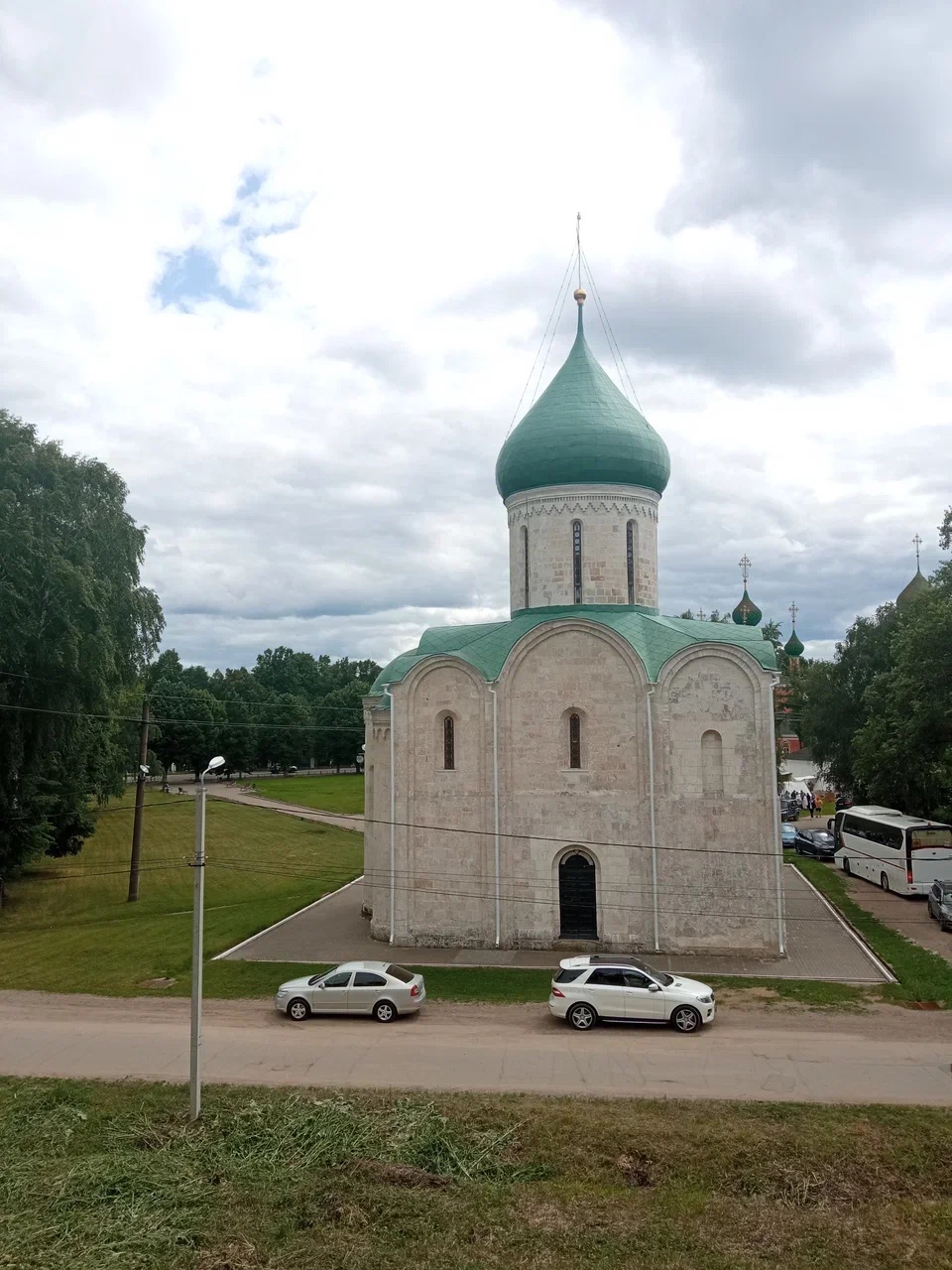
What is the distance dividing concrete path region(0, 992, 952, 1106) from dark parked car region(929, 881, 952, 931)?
758cm

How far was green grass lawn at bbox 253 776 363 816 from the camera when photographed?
59594 millimetres

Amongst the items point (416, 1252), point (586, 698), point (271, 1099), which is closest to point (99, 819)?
point (586, 698)

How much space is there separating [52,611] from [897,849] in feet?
86.1

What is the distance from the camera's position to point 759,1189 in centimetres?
1068

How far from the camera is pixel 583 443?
81.6ft

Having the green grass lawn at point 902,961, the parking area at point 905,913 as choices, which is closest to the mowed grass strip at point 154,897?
the green grass lawn at point 902,961

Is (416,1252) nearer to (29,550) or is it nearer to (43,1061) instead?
(43,1061)

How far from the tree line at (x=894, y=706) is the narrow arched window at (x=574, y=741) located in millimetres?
11427

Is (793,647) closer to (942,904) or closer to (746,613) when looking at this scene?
(746,613)

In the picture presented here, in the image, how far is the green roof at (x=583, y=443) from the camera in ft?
81.7

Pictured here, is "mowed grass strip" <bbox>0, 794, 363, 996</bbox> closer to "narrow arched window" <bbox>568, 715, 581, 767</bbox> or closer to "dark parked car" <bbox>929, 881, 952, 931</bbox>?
"narrow arched window" <bbox>568, 715, 581, 767</bbox>

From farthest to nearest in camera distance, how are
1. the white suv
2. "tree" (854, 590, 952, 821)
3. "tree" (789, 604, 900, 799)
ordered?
"tree" (789, 604, 900, 799)
"tree" (854, 590, 952, 821)
the white suv

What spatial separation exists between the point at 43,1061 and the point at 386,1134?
656 centimetres

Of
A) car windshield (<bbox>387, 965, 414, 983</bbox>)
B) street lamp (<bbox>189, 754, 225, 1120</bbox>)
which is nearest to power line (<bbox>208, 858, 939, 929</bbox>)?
car windshield (<bbox>387, 965, 414, 983</bbox>)
